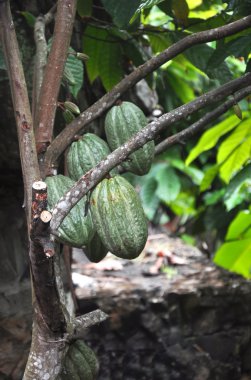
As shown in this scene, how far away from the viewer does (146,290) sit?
83.1 inches

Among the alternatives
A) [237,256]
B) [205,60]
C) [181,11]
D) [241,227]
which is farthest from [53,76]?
[237,256]

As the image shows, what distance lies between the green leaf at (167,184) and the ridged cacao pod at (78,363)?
158cm

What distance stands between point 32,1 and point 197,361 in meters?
1.23

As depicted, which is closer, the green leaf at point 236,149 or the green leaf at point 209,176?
the green leaf at point 236,149

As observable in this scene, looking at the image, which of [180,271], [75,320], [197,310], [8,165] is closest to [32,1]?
[8,165]

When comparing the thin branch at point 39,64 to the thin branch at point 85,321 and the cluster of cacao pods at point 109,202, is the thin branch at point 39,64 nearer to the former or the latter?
the cluster of cacao pods at point 109,202

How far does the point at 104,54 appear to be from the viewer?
1572 mm

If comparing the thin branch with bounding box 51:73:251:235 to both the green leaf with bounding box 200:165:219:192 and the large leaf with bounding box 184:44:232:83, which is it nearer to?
the large leaf with bounding box 184:44:232:83

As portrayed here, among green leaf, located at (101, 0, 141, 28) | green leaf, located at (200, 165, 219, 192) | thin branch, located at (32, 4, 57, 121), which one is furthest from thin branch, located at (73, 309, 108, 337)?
green leaf, located at (200, 165, 219, 192)

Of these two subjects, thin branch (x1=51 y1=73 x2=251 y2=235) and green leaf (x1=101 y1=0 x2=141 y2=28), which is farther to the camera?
green leaf (x1=101 y1=0 x2=141 y2=28)

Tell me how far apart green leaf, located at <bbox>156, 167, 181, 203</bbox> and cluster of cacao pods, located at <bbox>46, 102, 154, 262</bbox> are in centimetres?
154

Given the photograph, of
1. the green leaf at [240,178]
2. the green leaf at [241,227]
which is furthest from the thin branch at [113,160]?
the green leaf at [241,227]

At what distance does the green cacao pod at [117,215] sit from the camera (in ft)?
3.09

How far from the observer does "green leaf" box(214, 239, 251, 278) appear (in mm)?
2400
